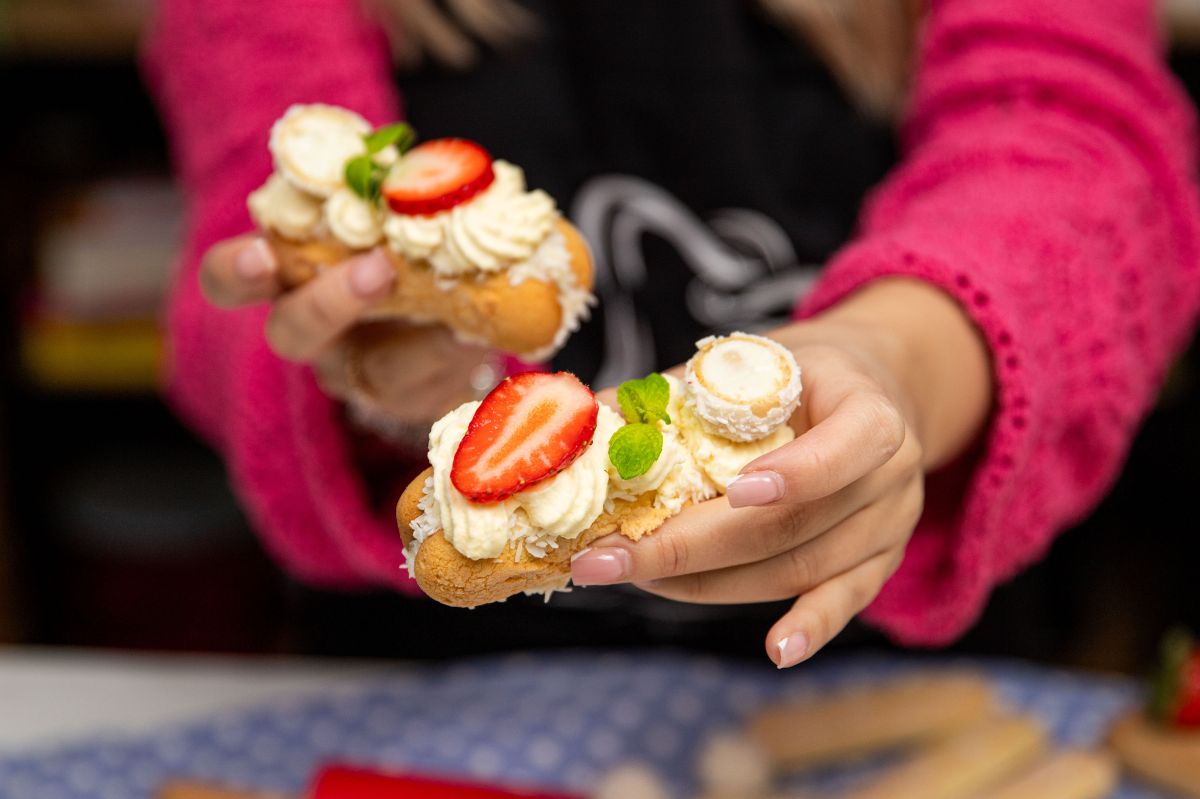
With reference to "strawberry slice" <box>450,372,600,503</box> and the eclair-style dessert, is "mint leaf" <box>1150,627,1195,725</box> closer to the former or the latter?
the eclair-style dessert

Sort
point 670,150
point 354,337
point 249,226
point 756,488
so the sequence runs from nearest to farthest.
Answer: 1. point 756,488
2. point 354,337
3. point 249,226
4. point 670,150

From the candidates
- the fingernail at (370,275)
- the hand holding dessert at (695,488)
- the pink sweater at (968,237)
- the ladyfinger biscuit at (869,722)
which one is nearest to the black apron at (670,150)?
the pink sweater at (968,237)

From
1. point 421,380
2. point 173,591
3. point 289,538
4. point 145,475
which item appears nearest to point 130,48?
point 145,475

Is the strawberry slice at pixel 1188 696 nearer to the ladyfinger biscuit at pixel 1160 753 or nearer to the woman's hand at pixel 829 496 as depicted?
the ladyfinger biscuit at pixel 1160 753

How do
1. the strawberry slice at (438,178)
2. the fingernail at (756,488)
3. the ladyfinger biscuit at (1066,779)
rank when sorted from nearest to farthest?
the fingernail at (756,488) → the strawberry slice at (438,178) → the ladyfinger biscuit at (1066,779)

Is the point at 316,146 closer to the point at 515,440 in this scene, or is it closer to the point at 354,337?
the point at 354,337

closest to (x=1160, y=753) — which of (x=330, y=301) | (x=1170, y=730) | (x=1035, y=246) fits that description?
(x=1170, y=730)
